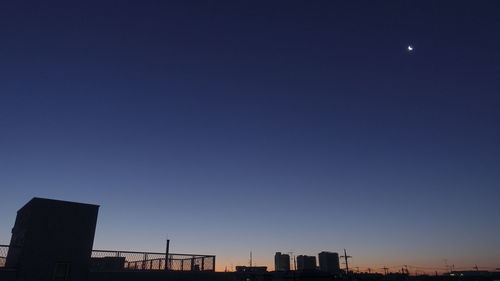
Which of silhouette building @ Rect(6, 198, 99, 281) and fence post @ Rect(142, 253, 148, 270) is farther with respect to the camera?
fence post @ Rect(142, 253, 148, 270)

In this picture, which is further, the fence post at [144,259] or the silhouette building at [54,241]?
the fence post at [144,259]

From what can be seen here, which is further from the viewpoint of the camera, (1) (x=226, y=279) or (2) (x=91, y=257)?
(1) (x=226, y=279)

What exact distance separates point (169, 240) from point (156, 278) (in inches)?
820

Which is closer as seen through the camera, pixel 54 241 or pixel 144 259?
pixel 54 241

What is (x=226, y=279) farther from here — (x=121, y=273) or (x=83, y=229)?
(x=83, y=229)

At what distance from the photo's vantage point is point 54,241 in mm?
29266

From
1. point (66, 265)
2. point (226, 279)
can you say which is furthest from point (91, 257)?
point (226, 279)

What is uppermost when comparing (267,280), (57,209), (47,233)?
(57,209)

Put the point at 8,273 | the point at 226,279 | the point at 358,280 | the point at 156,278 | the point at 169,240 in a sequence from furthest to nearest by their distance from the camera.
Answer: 1. the point at 358,280
2. the point at 169,240
3. the point at 226,279
4. the point at 156,278
5. the point at 8,273

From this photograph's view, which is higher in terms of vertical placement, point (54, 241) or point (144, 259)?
point (54, 241)

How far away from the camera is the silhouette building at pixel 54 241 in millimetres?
27781

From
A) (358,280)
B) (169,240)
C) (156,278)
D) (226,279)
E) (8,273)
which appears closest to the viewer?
(8,273)

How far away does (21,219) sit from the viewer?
→ 32.5 metres

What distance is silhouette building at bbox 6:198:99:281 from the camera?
2778cm
